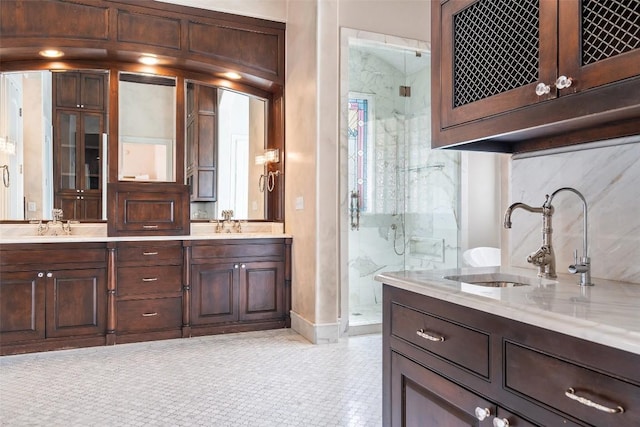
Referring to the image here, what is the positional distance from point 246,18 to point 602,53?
12.4 feet

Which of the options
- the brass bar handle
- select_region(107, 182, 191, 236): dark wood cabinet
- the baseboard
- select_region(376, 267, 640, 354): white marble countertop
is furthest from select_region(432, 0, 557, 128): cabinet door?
select_region(107, 182, 191, 236): dark wood cabinet

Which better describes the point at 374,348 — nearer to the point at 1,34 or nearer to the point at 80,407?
the point at 80,407

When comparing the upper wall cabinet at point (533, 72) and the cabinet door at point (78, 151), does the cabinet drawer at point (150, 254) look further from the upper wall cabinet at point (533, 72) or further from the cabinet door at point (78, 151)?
the upper wall cabinet at point (533, 72)

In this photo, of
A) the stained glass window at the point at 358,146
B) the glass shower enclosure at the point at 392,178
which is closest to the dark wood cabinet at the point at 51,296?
the glass shower enclosure at the point at 392,178

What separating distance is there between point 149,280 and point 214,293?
1.85ft

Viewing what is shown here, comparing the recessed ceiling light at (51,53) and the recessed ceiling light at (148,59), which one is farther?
the recessed ceiling light at (148,59)

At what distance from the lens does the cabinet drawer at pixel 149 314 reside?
3.70 m

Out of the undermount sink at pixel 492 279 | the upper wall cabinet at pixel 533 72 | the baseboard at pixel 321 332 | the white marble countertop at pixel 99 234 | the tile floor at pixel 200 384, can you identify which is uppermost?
the upper wall cabinet at pixel 533 72

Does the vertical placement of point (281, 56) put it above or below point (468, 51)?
above

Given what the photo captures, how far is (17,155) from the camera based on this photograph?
3.95m

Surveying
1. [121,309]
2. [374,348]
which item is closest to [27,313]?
[121,309]

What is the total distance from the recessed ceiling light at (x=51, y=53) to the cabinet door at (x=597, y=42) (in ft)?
13.0

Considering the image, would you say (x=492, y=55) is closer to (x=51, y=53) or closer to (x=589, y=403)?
(x=589, y=403)

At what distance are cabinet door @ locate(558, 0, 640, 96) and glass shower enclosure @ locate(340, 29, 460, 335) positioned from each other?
11.6 feet
